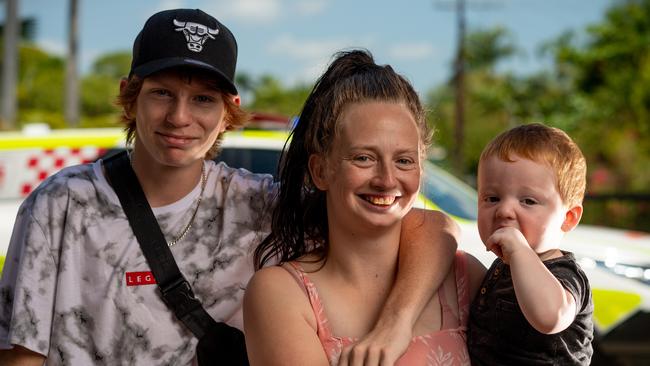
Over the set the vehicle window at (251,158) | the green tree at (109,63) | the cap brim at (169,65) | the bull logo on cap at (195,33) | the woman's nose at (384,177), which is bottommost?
the green tree at (109,63)

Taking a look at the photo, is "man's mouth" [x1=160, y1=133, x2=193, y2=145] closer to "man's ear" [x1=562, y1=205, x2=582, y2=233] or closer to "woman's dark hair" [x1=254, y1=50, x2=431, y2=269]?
"woman's dark hair" [x1=254, y1=50, x2=431, y2=269]

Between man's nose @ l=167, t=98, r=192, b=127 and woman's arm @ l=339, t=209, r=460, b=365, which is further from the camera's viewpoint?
man's nose @ l=167, t=98, r=192, b=127

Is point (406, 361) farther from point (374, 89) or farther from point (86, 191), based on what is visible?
point (86, 191)

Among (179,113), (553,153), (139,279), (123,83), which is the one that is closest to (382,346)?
(553,153)

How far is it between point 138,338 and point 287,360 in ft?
1.76

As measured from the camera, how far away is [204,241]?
2.45 meters

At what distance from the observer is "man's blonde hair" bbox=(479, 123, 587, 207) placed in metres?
2.08

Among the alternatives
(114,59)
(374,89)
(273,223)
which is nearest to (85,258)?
(273,223)

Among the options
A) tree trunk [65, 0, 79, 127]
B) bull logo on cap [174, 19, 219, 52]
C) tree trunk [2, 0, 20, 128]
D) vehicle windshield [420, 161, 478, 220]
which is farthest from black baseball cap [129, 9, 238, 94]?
tree trunk [2, 0, 20, 128]

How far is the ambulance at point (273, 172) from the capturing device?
5160mm

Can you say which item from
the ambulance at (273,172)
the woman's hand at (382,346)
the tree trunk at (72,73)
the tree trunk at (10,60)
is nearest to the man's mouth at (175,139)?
the woman's hand at (382,346)

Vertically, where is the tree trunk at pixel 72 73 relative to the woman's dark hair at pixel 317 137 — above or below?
below

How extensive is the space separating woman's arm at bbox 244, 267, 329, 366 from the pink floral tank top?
0.02 m

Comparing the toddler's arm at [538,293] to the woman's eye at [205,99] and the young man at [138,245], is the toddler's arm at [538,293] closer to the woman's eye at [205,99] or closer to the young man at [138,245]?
the young man at [138,245]
